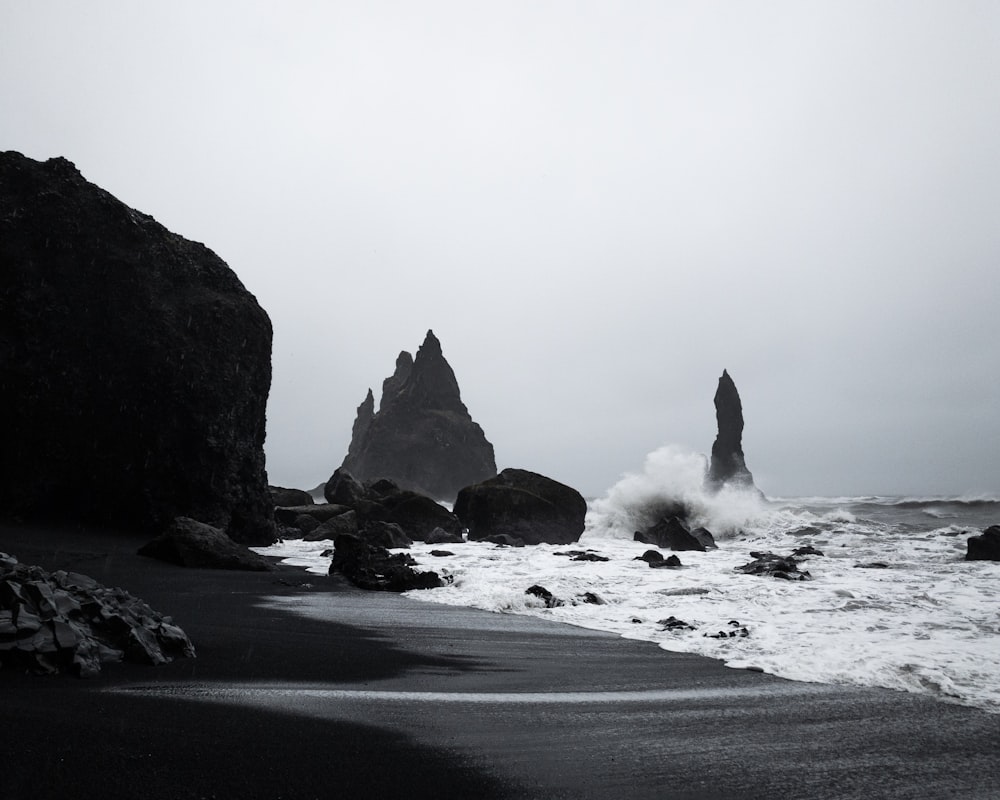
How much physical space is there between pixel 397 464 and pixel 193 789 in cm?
8544

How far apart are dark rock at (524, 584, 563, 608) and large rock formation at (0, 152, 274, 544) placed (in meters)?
13.0

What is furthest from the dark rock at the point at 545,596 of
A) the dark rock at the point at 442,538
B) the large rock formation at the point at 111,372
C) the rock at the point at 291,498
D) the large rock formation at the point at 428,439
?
the large rock formation at the point at 428,439

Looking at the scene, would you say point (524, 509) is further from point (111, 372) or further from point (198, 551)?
point (111, 372)

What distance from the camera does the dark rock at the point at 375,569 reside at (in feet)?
39.5

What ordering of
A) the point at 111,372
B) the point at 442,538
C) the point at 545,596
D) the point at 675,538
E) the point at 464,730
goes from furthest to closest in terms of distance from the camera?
the point at 442,538 < the point at 675,538 < the point at 111,372 < the point at 545,596 < the point at 464,730

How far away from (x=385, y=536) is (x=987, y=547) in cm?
1725

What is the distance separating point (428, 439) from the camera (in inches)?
3433

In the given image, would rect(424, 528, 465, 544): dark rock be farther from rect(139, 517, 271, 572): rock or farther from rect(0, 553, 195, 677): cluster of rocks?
rect(0, 553, 195, 677): cluster of rocks

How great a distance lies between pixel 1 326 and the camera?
1672cm

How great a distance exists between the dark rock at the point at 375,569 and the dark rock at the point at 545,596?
8.58 ft

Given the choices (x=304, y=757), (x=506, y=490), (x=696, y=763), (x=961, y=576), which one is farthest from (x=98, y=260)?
(x=961, y=576)

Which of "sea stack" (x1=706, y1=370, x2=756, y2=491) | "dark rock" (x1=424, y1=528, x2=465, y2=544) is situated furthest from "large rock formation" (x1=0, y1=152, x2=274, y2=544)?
"sea stack" (x1=706, y1=370, x2=756, y2=491)

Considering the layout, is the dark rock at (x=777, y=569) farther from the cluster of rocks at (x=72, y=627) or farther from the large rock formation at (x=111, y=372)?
the large rock formation at (x=111, y=372)

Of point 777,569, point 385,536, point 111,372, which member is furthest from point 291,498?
point 777,569
